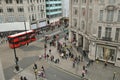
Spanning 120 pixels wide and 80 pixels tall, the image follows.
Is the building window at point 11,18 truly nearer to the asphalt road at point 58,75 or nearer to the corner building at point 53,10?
the corner building at point 53,10

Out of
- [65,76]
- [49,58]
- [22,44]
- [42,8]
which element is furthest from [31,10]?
[65,76]

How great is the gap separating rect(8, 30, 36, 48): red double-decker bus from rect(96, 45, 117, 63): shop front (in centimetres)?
1952

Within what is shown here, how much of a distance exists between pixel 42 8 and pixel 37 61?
30766mm

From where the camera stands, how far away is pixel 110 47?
84.9 feet

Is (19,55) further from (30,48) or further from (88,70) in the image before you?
(88,70)

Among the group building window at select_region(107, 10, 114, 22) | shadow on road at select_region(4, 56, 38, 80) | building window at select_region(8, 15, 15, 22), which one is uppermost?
building window at select_region(107, 10, 114, 22)

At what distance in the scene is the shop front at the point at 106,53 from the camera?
26.2 metres

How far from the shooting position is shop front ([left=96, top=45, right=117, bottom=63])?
26156mm

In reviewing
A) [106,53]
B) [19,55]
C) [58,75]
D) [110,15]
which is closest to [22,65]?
[19,55]

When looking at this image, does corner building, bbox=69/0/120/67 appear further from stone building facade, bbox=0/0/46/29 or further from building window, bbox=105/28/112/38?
stone building facade, bbox=0/0/46/29

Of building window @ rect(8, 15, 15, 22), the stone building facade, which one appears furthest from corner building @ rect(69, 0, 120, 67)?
building window @ rect(8, 15, 15, 22)

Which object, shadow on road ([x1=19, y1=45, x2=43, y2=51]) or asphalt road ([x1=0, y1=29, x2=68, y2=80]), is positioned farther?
shadow on road ([x1=19, y1=45, x2=43, y2=51])

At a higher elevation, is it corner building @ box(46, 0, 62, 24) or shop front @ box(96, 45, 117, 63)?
corner building @ box(46, 0, 62, 24)

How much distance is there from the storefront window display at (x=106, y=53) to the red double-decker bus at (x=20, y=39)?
1965cm
